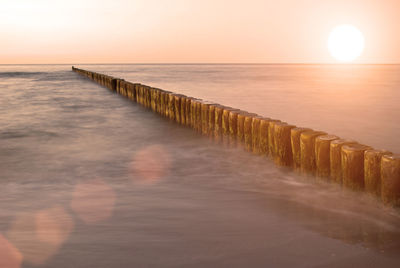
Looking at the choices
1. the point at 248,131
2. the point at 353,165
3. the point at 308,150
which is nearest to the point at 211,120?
the point at 248,131

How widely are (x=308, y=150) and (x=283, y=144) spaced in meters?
0.72

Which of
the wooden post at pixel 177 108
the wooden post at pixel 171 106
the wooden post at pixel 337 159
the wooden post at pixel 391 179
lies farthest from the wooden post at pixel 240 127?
the wooden post at pixel 171 106

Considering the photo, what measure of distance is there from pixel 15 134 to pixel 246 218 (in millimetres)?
8883

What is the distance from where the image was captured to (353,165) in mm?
5062

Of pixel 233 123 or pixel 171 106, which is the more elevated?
pixel 171 106

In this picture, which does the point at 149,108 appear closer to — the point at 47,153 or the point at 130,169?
the point at 47,153

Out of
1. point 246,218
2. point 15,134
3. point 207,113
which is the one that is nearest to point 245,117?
point 207,113

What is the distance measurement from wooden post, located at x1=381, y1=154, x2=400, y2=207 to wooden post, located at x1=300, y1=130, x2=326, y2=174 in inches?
49.1

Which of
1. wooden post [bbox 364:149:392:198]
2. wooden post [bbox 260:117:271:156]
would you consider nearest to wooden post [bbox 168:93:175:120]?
wooden post [bbox 260:117:271:156]

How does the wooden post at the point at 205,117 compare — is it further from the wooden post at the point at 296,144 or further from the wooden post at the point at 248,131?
the wooden post at the point at 296,144

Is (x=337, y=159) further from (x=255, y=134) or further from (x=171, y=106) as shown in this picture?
(x=171, y=106)

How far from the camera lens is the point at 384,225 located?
4492mm

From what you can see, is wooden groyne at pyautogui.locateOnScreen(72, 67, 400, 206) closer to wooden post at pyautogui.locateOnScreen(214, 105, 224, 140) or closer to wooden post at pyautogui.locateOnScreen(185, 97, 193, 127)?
wooden post at pyautogui.locateOnScreen(214, 105, 224, 140)

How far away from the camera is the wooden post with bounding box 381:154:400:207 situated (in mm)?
4504
